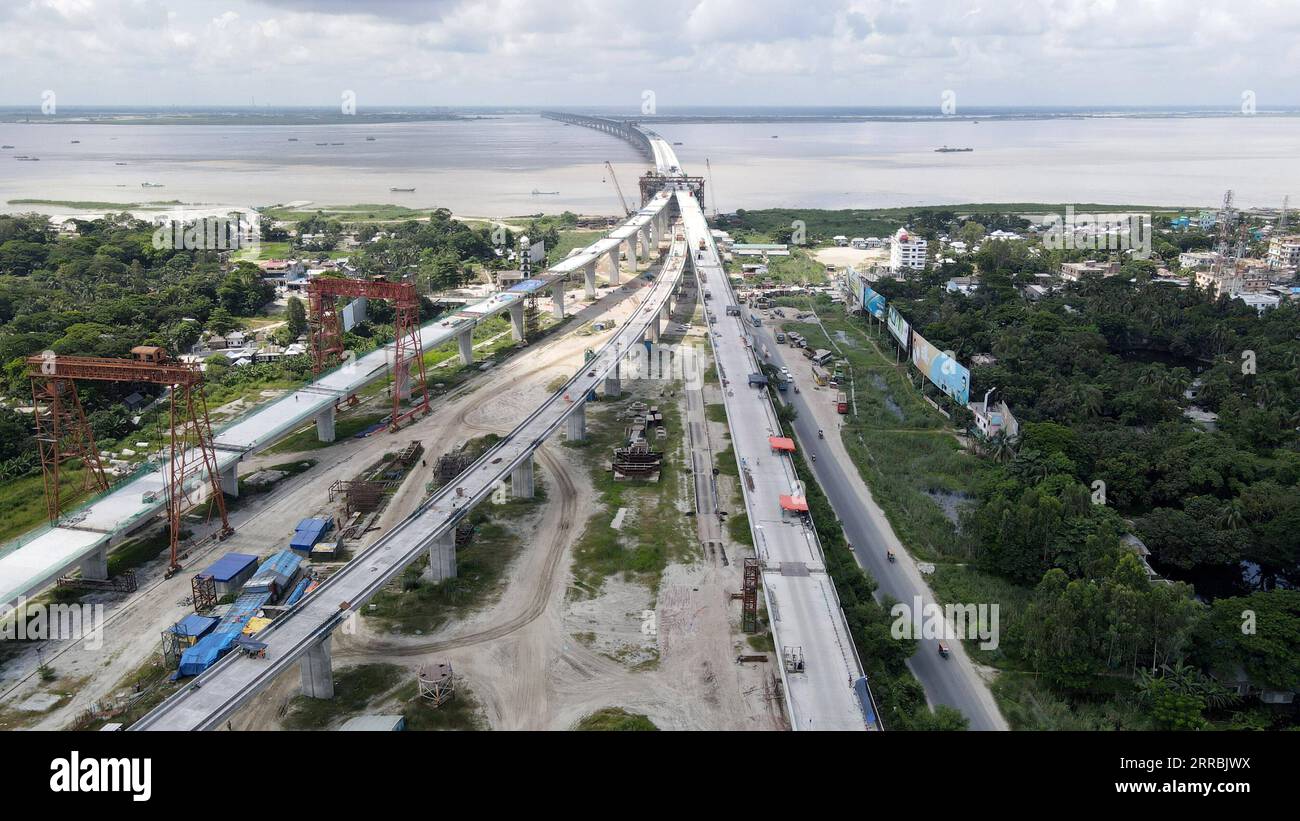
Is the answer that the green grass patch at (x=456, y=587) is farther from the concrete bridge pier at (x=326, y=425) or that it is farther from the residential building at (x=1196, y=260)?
the residential building at (x=1196, y=260)

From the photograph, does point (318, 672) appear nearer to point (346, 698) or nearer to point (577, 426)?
point (346, 698)

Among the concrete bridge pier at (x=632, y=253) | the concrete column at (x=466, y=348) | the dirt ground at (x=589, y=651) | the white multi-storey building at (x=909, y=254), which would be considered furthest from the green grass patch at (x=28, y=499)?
the white multi-storey building at (x=909, y=254)

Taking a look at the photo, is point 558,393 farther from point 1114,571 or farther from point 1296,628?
point 1296,628

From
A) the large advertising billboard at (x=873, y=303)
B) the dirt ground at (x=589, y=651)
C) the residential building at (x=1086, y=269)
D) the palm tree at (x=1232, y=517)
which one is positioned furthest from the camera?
the residential building at (x=1086, y=269)

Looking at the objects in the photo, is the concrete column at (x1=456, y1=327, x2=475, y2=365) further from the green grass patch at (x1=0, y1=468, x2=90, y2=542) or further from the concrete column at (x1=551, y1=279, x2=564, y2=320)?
the green grass patch at (x1=0, y1=468, x2=90, y2=542)

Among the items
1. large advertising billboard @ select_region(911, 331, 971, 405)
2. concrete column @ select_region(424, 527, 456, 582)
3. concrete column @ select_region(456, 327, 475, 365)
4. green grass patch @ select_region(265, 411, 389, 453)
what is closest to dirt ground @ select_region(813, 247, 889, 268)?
large advertising billboard @ select_region(911, 331, 971, 405)
